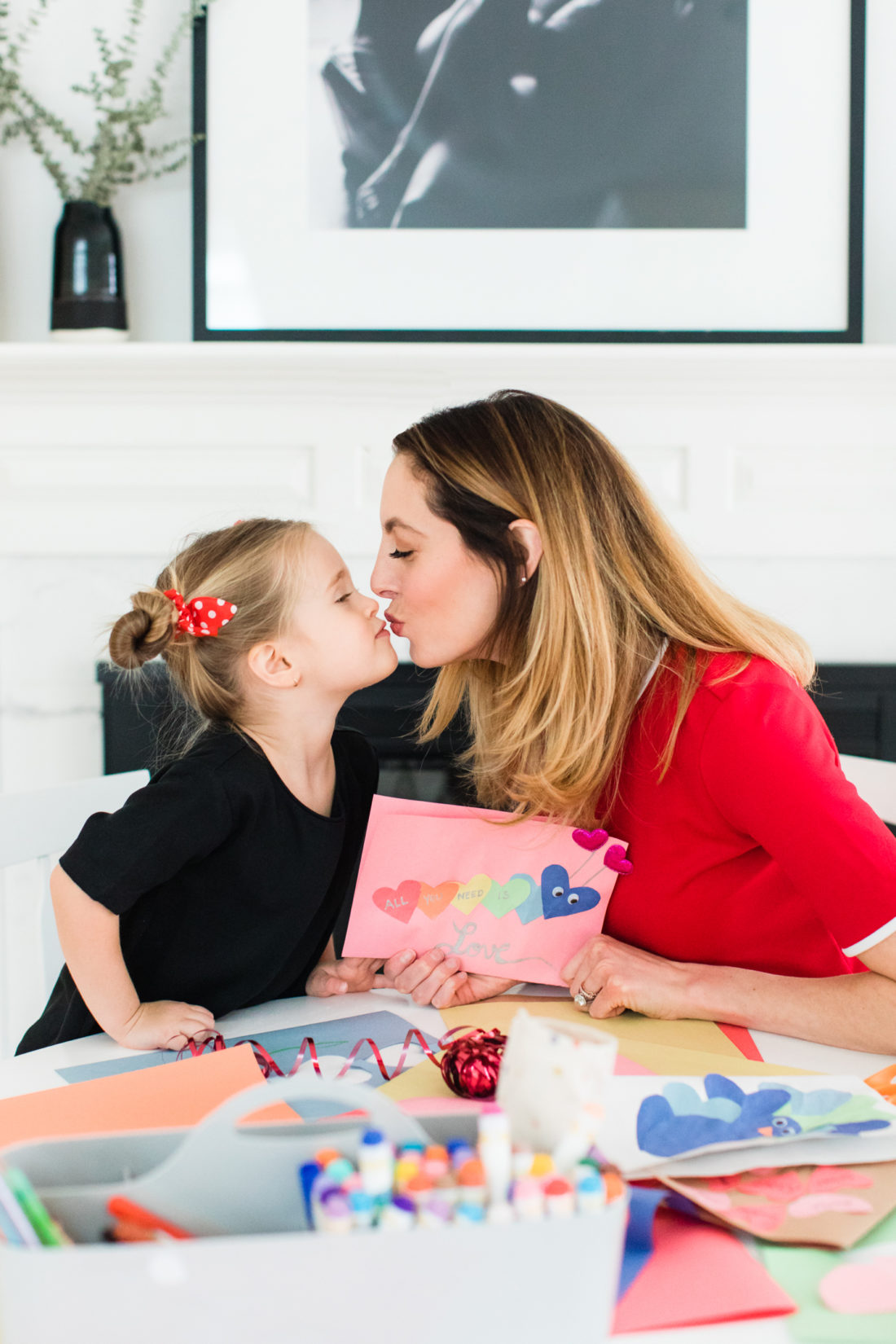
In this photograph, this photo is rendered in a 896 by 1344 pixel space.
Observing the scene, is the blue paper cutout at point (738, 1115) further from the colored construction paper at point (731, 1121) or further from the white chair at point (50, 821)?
the white chair at point (50, 821)

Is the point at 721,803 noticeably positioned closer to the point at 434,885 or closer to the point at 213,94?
the point at 434,885

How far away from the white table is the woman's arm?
2 centimetres

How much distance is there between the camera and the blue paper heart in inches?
40.5

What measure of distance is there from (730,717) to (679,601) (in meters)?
0.19

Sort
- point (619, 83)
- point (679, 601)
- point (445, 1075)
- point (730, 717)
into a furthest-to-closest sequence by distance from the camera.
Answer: point (619, 83)
point (679, 601)
point (730, 717)
point (445, 1075)

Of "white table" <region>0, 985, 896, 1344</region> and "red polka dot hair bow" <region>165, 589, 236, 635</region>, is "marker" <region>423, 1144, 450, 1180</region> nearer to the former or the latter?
"white table" <region>0, 985, 896, 1344</region>

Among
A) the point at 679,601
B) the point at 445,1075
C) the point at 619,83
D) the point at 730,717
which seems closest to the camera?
the point at 445,1075

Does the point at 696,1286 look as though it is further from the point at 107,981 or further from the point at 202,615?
the point at 202,615

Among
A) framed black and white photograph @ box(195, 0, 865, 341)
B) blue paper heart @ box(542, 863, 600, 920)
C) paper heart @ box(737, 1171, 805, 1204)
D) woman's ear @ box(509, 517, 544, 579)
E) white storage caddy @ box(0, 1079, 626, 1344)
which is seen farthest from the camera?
framed black and white photograph @ box(195, 0, 865, 341)

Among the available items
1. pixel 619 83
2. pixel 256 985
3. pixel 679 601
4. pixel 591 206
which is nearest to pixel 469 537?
pixel 679 601

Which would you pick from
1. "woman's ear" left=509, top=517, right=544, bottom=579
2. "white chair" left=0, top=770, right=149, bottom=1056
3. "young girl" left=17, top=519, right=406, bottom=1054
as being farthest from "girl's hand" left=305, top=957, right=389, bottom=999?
"woman's ear" left=509, top=517, right=544, bottom=579

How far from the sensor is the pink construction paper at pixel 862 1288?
1.67ft

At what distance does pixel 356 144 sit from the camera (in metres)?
1.76

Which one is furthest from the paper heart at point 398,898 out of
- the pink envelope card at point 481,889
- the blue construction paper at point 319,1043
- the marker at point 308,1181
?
the marker at point 308,1181
